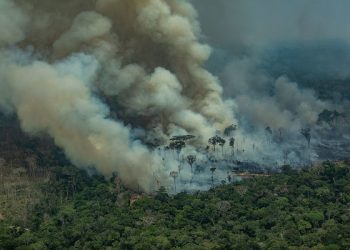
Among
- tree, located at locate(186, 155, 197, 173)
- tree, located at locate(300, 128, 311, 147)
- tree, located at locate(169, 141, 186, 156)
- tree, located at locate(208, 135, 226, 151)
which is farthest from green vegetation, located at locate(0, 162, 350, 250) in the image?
tree, located at locate(300, 128, 311, 147)

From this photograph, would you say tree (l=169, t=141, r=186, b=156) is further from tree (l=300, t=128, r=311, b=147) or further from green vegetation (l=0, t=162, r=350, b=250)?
tree (l=300, t=128, r=311, b=147)

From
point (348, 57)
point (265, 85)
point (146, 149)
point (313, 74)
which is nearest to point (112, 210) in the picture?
point (146, 149)

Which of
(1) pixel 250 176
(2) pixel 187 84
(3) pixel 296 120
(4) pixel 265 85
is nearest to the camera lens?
(1) pixel 250 176

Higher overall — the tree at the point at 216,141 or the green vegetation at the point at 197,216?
the tree at the point at 216,141

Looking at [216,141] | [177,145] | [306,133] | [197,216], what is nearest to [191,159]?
[177,145]

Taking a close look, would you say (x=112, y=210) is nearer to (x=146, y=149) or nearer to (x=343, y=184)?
(x=146, y=149)

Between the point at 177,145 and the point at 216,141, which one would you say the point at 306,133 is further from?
the point at 177,145

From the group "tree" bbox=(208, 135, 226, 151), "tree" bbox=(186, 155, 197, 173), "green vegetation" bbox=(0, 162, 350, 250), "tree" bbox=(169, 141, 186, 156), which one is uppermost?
"tree" bbox=(208, 135, 226, 151)

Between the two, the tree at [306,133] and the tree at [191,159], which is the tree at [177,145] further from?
the tree at [306,133]

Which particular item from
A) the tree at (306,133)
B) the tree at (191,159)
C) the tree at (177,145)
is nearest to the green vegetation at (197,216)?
the tree at (191,159)
